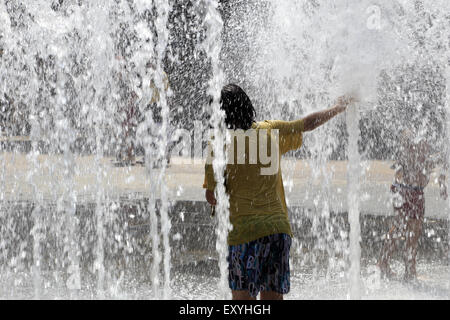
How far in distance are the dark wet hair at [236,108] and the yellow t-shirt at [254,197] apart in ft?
0.22

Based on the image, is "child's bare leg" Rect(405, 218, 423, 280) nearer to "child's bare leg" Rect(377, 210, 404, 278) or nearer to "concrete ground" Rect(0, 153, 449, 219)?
"child's bare leg" Rect(377, 210, 404, 278)

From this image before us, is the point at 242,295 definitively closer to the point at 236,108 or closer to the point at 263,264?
the point at 263,264

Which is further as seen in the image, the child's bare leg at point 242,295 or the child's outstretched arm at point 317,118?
the child's outstretched arm at point 317,118

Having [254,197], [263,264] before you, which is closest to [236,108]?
[254,197]

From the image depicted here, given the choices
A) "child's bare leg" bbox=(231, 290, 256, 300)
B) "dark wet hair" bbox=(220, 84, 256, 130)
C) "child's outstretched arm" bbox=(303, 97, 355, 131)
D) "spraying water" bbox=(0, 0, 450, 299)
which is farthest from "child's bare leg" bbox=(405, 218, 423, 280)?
"dark wet hair" bbox=(220, 84, 256, 130)

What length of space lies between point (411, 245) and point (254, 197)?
2349mm

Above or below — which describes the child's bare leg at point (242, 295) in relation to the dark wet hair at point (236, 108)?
below

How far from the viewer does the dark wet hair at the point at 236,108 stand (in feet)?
9.11

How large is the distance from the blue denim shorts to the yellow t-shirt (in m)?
0.04

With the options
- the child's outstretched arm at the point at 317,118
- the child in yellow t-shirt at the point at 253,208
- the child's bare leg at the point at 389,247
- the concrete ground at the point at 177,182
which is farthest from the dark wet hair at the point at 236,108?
the concrete ground at the point at 177,182

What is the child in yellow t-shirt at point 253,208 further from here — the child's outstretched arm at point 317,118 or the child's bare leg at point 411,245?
the child's bare leg at point 411,245

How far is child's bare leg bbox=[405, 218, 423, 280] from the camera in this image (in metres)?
4.61

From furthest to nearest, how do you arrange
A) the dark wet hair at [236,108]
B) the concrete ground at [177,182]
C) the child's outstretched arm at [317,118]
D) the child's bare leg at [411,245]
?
the concrete ground at [177,182], the child's bare leg at [411,245], the child's outstretched arm at [317,118], the dark wet hair at [236,108]
